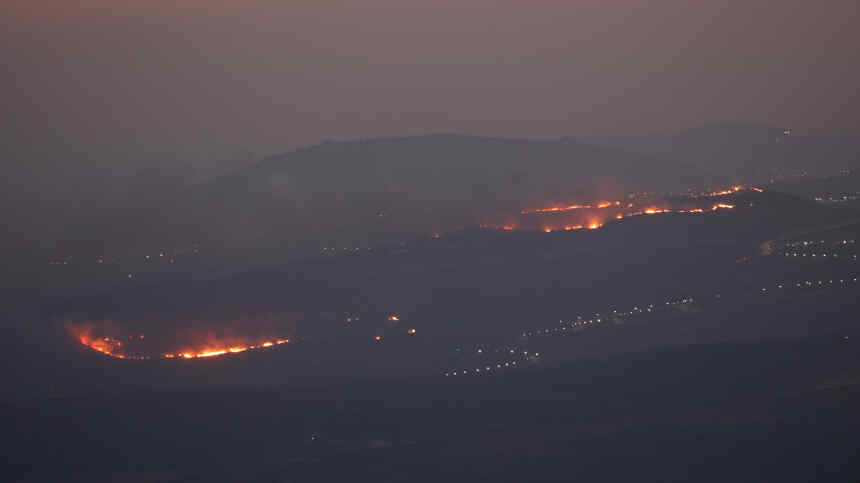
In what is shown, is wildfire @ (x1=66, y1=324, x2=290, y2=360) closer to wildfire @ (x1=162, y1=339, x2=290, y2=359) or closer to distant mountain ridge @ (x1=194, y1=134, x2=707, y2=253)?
wildfire @ (x1=162, y1=339, x2=290, y2=359)

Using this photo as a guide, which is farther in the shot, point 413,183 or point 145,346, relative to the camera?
point 413,183

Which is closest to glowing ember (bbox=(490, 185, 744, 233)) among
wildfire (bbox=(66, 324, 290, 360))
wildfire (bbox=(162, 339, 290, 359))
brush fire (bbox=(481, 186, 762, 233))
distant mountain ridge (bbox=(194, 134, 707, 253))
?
brush fire (bbox=(481, 186, 762, 233))

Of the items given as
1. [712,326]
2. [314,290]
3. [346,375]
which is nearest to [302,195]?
[314,290]

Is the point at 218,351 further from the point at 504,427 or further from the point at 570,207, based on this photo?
the point at 570,207

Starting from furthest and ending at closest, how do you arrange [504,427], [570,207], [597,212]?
[570,207] < [597,212] < [504,427]

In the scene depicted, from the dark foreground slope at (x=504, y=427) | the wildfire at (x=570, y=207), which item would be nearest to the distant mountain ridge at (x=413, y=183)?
the wildfire at (x=570, y=207)

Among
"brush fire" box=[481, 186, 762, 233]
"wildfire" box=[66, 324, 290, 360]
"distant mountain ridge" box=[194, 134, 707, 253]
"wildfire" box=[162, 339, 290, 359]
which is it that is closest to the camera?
"wildfire" box=[162, 339, 290, 359]

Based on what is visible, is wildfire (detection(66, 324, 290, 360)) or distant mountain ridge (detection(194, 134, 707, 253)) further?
distant mountain ridge (detection(194, 134, 707, 253))

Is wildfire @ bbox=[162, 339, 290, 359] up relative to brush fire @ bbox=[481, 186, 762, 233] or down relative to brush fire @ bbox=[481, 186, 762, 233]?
down

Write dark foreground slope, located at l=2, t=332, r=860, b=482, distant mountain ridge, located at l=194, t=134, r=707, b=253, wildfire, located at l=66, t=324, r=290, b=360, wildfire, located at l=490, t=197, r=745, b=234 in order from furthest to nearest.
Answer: distant mountain ridge, located at l=194, t=134, r=707, b=253 < wildfire, located at l=490, t=197, r=745, b=234 < wildfire, located at l=66, t=324, r=290, b=360 < dark foreground slope, located at l=2, t=332, r=860, b=482

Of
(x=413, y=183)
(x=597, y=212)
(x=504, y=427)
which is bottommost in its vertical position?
(x=413, y=183)

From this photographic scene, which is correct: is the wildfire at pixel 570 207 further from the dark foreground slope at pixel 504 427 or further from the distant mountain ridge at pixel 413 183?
the dark foreground slope at pixel 504 427

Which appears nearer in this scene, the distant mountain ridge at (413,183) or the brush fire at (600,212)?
the brush fire at (600,212)

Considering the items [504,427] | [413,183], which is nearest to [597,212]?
[413,183]
